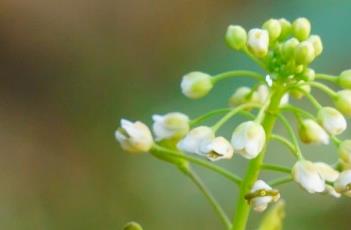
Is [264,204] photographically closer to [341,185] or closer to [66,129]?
[341,185]

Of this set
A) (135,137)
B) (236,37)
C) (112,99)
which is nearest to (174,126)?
(135,137)

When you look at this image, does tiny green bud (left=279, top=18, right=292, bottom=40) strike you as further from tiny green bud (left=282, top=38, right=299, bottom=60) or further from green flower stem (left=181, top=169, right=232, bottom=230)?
green flower stem (left=181, top=169, right=232, bottom=230)

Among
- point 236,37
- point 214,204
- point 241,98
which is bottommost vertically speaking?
point 214,204

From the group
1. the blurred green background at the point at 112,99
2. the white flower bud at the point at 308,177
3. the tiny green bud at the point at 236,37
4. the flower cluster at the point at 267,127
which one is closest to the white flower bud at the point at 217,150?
the flower cluster at the point at 267,127

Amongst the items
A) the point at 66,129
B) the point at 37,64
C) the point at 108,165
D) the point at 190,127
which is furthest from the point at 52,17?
the point at 190,127

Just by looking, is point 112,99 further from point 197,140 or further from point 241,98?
point 197,140

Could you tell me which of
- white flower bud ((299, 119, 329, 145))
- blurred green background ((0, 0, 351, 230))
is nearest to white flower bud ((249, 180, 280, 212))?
white flower bud ((299, 119, 329, 145))
